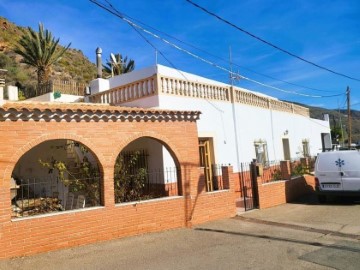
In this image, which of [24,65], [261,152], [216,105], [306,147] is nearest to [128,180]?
[216,105]

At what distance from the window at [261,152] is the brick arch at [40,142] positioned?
355 inches

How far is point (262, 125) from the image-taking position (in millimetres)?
16141

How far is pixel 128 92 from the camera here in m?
12.2

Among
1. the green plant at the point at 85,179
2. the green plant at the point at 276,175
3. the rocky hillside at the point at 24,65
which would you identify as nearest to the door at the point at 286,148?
the green plant at the point at 276,175

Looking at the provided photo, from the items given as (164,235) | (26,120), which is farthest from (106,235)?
(26,120)

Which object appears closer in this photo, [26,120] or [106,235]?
[26,120]

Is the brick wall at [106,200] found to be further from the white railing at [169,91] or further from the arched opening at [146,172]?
the white railing at [169,91]

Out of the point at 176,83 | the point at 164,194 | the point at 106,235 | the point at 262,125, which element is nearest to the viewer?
the point at 106,235

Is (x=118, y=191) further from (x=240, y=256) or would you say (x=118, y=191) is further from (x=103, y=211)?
(x=240, y=256)

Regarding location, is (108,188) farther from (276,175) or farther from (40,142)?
(276,175)

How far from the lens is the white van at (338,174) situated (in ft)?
37.8

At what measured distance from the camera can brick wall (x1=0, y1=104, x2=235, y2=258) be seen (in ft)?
22.1

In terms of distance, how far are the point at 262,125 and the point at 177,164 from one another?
26.2 feet

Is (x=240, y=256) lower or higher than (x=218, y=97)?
lower
